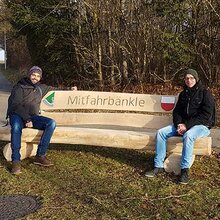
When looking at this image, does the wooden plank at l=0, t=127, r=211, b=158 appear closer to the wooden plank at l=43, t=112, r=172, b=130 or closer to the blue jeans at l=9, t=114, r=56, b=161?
the blue jeans at l=9, t=114, r=56, b=161

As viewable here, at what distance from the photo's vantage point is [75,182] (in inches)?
213

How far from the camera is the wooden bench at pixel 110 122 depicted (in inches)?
228

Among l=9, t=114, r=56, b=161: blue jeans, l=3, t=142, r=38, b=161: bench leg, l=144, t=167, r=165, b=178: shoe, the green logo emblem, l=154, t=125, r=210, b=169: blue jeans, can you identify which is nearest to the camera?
l=154, t=125, r=210, b=169: blue jeans

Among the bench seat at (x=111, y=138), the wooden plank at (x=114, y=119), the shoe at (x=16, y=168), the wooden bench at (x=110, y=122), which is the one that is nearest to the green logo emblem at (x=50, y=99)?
the wooden bench at (x=110, y=122)

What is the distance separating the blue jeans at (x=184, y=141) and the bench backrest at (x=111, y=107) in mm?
806

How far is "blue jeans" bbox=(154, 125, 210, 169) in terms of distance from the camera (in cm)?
536

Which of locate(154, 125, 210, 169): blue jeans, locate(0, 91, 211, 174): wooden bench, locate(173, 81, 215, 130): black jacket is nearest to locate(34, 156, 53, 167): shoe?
locate(0, 91, 211, 174): wooden bench

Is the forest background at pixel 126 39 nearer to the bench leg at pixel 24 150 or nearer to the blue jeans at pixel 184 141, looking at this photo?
the blue jeans at pixel 184 141

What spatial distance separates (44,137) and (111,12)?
1025 centimetres

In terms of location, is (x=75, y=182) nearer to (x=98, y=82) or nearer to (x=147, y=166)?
(x=147, y=166)

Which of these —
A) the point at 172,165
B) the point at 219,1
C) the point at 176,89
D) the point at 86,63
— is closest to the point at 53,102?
the point at 172,165

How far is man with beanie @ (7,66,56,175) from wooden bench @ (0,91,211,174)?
154 mm

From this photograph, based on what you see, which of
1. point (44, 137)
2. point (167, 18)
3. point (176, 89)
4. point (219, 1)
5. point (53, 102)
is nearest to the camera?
point (44, 137)

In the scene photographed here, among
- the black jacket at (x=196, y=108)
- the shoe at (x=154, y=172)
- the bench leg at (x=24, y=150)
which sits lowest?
the bench leg at (x=24, y=150)
